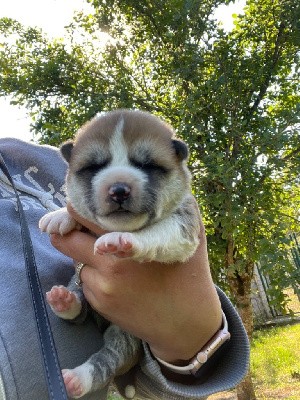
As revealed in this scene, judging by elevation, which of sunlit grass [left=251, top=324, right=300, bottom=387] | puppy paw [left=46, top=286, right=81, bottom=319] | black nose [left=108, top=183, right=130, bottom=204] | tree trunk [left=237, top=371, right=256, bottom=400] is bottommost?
sunlit grass [left=251, top=324, right=300, bottom=387]

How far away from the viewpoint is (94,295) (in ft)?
5.89

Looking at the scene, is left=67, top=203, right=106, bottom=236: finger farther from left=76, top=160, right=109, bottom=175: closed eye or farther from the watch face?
the watch face

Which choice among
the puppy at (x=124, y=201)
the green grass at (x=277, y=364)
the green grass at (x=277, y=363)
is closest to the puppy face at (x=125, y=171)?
the puppy at (x=124, y=201)

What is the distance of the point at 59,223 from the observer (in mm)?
1856

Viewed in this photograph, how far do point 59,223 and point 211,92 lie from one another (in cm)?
379

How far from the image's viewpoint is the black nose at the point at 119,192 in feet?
5.44

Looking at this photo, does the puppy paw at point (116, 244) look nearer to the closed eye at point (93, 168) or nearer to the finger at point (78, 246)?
the finger at point (78, 246)

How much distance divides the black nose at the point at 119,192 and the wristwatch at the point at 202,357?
2.18ft

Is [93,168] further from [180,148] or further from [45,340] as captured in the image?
[45,340]

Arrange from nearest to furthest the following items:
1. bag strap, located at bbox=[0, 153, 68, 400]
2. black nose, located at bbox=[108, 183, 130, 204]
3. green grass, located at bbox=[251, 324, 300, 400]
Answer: bag strap, located at bbox=[0, 153, 68, 400]
black nose, located at bbox=[108, 183, 130, 204]
green grass, located at bbox=[251, 324, 300, 400]

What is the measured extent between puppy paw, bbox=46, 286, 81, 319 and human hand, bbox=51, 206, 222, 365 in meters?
0.06

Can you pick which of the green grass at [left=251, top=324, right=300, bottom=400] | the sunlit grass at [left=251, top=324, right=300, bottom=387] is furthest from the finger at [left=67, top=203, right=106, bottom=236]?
the sunlit grass at [left=251, top=324, right=300, bottom=387]

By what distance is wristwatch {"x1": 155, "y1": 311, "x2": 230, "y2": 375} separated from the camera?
188cm

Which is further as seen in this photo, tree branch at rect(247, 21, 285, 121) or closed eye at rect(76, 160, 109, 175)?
tree branch at rect(247, 21, 285, 121)
